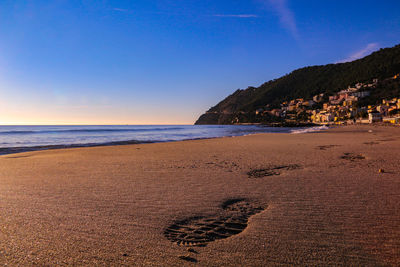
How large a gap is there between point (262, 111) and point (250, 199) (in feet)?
384

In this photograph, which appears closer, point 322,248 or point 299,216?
point 322,248

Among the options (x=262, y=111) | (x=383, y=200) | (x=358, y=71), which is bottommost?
(x=383, y=200)

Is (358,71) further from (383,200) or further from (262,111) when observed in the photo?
(383,200)

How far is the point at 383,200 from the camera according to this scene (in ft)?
9.42

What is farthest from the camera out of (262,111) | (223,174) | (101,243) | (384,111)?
(262,111)

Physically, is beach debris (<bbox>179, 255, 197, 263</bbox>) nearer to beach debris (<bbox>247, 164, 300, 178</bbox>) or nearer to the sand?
the sand

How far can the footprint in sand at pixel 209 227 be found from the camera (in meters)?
2.04

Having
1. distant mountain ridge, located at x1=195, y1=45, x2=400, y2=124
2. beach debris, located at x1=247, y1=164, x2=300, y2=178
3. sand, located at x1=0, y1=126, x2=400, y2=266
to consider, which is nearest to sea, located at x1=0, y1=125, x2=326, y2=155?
sand, located at x1=0, y1=126, x2=400, y2=266

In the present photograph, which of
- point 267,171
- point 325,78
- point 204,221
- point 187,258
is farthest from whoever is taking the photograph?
point 325,78

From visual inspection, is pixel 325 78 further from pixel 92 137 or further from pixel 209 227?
pixel 209 227

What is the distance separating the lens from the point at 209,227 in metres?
2.28

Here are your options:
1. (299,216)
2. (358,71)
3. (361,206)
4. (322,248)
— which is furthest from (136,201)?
(358,71)

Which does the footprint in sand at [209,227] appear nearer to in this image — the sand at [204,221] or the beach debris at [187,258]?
the sand at [204,221]

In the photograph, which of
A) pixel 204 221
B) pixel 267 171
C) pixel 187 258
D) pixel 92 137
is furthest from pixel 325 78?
pixel 187 258
